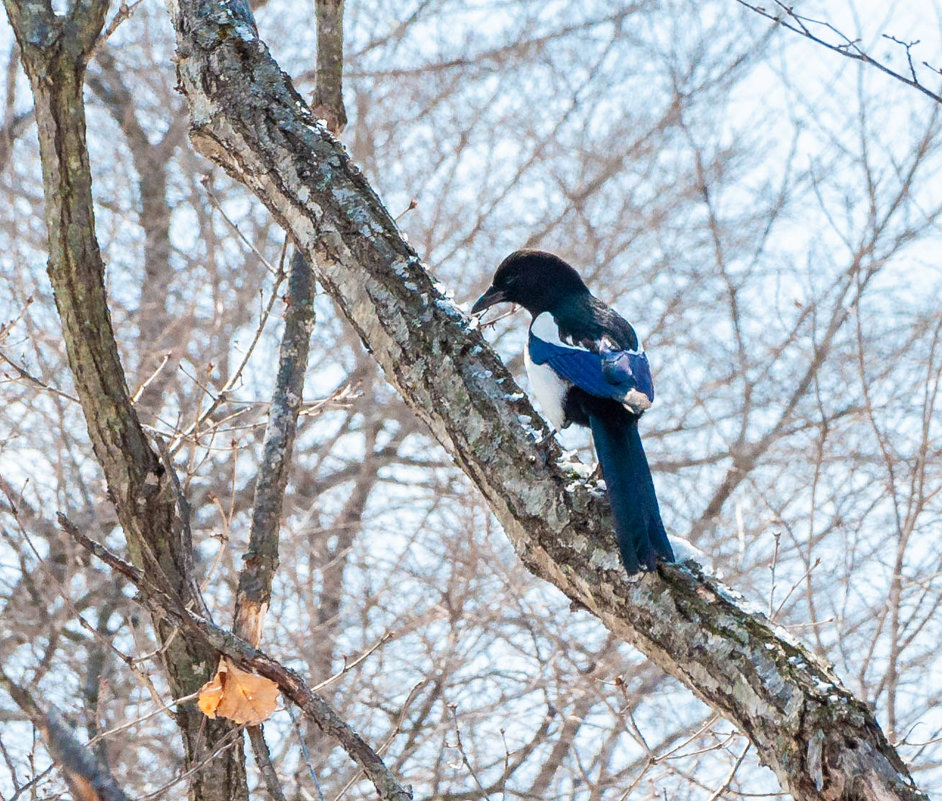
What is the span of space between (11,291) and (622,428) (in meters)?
4.53

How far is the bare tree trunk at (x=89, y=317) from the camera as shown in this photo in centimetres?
299

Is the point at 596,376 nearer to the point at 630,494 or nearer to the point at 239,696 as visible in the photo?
the point at 630,494

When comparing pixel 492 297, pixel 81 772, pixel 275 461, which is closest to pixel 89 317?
pixel 275 461

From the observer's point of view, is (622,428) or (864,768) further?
(622,428)

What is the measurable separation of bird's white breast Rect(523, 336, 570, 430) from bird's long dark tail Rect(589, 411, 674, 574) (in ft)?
1.72

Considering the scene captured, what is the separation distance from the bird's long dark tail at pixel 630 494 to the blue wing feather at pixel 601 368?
171 mm

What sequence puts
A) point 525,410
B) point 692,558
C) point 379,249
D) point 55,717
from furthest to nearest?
point 379,249
point 525,410
point 692,558
point 55,717

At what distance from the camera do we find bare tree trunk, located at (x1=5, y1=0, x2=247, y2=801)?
2988mm

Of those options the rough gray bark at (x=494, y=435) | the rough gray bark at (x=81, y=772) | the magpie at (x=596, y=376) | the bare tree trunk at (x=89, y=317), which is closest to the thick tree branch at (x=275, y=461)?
the bare tree trunk at (x=89, y=317)

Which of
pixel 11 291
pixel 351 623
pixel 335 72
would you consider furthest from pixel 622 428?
pixel 11 291

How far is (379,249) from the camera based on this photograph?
2742 millimetres

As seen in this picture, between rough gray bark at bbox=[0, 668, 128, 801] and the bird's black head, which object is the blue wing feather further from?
rough gray bark at bbox=[0, 668, 128, 801]

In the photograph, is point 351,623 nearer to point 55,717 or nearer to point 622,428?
point 622,428

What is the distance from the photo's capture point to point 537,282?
433 cm
